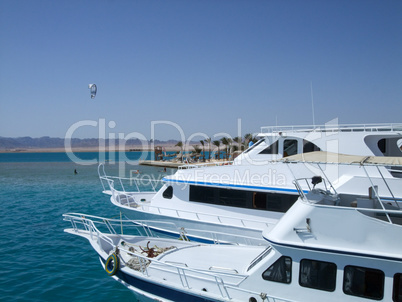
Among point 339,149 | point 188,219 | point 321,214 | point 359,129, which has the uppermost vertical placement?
point 359,129

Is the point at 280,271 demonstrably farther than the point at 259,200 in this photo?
No

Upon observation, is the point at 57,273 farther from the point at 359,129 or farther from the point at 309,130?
the point at 359,129

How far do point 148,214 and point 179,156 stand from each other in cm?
6168

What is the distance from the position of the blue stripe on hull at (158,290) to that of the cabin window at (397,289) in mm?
3563

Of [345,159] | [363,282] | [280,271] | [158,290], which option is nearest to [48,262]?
[158,290]

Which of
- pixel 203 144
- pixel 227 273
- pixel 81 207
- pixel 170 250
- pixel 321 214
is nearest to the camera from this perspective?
pixel 321 214

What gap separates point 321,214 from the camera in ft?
19.6

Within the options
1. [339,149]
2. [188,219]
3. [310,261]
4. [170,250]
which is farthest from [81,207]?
[310,261]

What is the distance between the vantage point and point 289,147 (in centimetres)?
1326

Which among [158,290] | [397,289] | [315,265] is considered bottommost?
[158,290]

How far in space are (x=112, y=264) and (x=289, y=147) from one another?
8650 mm

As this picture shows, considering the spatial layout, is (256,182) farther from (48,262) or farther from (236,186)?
(48,262)

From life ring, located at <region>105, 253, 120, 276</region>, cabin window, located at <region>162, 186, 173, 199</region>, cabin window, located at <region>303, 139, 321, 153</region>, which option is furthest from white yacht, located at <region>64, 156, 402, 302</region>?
cabin window, located at <region>162, 186, 173, 199</region>

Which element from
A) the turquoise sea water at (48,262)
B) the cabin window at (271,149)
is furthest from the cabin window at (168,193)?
the cabin window at (271,149)
